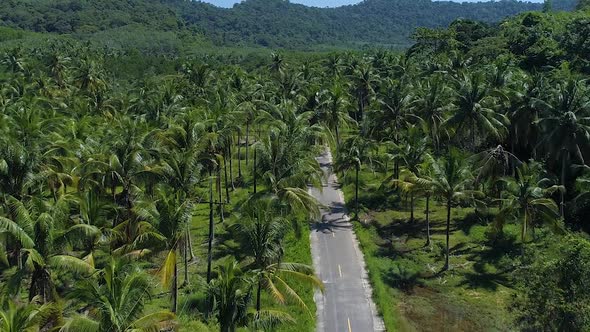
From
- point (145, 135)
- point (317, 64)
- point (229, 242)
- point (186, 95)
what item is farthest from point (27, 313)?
point (317, 64)

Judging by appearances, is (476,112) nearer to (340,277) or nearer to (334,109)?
(334,109)

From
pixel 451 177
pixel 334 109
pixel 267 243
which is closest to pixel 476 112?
pixel 334 109

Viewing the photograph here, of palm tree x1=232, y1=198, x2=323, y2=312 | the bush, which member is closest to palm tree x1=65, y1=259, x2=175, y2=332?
palm tree x1=232, y1=198, x2=323, y2=312

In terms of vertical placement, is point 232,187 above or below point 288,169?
below

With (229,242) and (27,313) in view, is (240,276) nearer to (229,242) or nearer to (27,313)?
(27,313)

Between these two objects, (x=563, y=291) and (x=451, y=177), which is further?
(x=451, y=177)

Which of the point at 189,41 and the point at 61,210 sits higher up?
the point at 189,41

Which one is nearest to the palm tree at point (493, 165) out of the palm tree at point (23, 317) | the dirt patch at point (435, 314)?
the dirt patch at point (435, 314)
